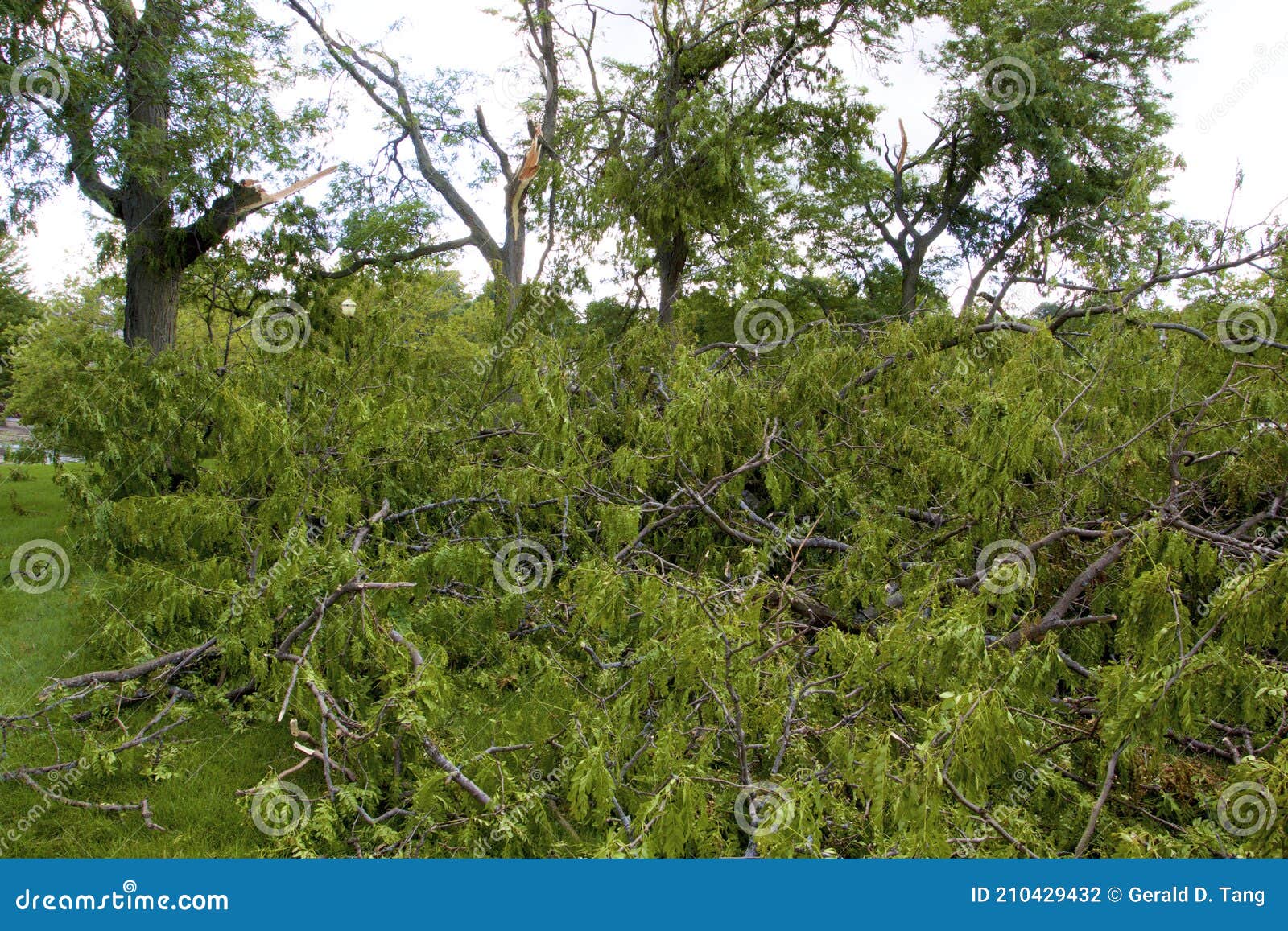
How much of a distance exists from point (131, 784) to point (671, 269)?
931 cm

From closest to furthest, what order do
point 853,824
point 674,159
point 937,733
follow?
point 937,733, point 853,824, point 674,159

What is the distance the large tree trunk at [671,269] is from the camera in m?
11.4

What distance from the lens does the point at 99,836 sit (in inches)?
133

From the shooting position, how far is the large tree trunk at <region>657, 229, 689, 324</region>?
11.4m

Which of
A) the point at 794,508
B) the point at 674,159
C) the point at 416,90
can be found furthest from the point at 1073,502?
the point at 416,90

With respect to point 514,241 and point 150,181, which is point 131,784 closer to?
point 150,181

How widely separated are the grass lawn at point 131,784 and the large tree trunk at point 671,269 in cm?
763

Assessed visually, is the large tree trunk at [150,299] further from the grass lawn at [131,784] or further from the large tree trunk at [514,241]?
the large tree trunk at [514,241]

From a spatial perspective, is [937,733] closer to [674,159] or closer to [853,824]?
[853,824]

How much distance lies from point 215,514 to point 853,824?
3602mm

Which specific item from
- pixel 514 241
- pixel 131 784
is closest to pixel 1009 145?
pixel 514 241

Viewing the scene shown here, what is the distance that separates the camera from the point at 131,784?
3760 millimetres

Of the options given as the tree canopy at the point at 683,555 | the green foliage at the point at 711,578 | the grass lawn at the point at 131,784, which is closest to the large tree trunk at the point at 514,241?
the tree canopy at the point at 683,555

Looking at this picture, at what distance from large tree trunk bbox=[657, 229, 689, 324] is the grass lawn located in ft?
25.0
